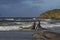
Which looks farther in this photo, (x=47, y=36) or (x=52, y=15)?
(x=52, y=15)

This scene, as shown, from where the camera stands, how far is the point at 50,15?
79.2 m

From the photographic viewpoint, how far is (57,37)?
13.4 metres

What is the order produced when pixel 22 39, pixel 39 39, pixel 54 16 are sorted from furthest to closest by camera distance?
pixel 54 16 < pixel 22 39 < pixel 39 39

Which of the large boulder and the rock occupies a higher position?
the rock

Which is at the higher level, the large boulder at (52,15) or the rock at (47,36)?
the rock at (47,36)

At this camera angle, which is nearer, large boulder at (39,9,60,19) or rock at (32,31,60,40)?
rock at (32,31,60,40)

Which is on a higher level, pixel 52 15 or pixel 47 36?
pixel 47 36

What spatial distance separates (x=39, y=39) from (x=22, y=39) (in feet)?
6.79

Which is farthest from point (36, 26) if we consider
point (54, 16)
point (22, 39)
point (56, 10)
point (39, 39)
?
point (56, 10)

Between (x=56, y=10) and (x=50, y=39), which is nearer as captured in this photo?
(x=50, y=39)

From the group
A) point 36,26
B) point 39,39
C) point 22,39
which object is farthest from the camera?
point 36,26

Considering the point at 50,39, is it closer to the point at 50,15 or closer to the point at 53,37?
the point at 53,37

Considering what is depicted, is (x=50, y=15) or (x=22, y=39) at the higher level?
(x=22, y=39)

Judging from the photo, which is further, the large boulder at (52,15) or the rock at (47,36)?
the large boulder at (52,15)
